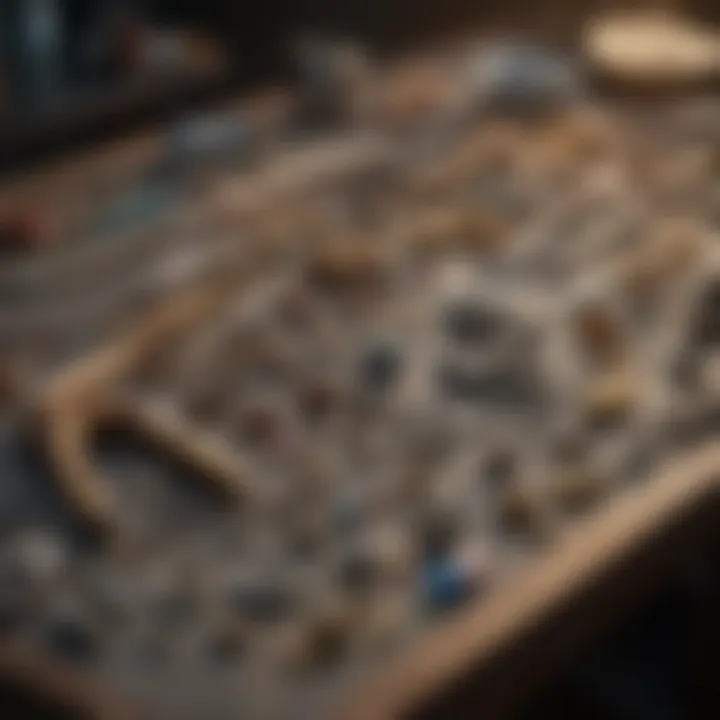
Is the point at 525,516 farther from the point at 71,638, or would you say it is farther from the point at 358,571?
the point at 71,638

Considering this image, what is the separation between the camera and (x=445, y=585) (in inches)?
31.9

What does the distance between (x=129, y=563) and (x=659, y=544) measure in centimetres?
28

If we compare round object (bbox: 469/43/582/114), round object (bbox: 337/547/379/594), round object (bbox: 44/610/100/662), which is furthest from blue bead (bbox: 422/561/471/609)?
round object (bbox: 469/43/582/114)

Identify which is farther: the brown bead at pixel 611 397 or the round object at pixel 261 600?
the brown bead at pixel 611 397

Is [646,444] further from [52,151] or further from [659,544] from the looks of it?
[52,151]

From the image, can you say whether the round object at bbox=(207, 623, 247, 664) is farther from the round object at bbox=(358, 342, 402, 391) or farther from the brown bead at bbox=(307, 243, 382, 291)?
the brown bead at bbox=(307, 243, 382, 291)

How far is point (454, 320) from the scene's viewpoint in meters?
1.06

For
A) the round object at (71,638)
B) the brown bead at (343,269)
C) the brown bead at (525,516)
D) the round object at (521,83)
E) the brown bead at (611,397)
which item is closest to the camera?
the round object at (71,638)

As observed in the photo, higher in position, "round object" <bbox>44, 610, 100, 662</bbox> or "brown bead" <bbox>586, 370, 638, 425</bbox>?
"round object" <bbox>44, 610, 100, 662</bbox>

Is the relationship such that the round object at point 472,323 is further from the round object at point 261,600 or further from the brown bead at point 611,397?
the round object at point 261,600

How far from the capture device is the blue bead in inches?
31.6

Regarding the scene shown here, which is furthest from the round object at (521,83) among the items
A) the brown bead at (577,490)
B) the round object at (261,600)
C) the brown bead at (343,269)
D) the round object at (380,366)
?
the round object at (261,600)

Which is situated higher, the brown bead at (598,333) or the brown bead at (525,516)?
the brown bead at (598,333)

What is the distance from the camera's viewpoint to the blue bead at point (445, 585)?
2.63 feet
